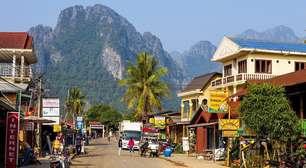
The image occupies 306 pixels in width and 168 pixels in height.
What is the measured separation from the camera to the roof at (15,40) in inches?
1909

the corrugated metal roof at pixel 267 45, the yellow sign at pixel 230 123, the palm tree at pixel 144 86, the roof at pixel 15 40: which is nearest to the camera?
the yellow sign at pixel 230 123

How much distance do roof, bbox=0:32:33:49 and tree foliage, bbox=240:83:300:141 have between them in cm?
2681

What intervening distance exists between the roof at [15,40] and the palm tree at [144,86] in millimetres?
22580

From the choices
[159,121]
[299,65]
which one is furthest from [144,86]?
[299,65]

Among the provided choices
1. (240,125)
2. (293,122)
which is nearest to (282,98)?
(293,122)

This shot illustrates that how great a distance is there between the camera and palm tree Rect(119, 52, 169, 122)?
7100 centimetres

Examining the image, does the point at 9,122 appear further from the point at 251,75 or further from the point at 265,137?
the point at 251,75

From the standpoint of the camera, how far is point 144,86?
71.1 meters

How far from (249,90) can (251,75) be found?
76.9 ft

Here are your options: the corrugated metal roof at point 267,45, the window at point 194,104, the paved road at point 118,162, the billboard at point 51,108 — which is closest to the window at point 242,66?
the corrugated metal roof at point 267,45

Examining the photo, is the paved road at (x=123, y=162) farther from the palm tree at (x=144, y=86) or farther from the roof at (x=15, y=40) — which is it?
the palm tree at (x=144, y=86)

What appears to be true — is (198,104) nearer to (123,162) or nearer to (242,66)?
(242,66)

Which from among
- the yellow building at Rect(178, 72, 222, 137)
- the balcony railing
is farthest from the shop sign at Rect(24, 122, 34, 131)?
the yellow building at Rect(178, 72, 222, 137)

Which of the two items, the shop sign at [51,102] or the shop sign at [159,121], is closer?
the shop sign at [51,102]
